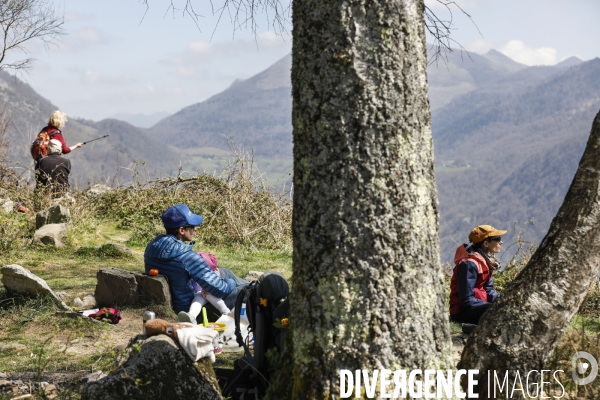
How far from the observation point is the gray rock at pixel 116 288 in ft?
22.1

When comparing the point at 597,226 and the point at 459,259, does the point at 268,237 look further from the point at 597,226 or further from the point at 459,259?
the point at 597,226

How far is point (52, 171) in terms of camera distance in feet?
39.1

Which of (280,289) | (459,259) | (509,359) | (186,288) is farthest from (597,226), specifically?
(186,288)

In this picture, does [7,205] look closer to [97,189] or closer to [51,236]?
[51,236]

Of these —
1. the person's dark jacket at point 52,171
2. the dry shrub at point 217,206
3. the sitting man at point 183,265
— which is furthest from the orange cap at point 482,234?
the person's dark jacket at point 52,171

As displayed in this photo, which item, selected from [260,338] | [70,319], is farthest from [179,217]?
[260,338]

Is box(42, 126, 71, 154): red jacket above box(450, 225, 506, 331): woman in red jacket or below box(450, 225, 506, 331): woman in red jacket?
above

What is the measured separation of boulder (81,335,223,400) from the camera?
3.72 metres

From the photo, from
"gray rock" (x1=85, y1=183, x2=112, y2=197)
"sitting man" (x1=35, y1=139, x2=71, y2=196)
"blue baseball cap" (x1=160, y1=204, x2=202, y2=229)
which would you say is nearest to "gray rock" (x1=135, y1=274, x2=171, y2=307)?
"blue baseball cap" (x1=160, y1=204, x2=202, y2=229)

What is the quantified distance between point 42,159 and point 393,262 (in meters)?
9.88

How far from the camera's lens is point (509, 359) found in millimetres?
3812

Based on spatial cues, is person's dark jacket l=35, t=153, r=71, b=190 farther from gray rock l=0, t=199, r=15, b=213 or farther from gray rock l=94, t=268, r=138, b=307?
gray rock l=94, t=268, r=138, b=307

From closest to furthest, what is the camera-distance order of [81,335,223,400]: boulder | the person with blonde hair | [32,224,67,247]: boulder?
1. [81,335,223,400]: boulder
2. [32,224,67,247]: boulder
3. the person with blonde hair

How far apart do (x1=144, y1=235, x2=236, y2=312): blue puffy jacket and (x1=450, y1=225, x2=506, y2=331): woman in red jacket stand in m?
1.92
